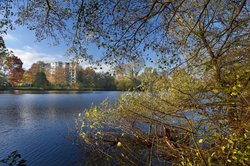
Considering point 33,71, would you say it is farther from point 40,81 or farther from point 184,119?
point 184,119

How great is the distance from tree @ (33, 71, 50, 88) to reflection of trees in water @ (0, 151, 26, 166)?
49.9 metres

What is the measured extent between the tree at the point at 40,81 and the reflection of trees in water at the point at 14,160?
49.9m

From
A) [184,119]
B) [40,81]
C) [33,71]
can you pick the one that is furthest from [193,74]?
[33,71]

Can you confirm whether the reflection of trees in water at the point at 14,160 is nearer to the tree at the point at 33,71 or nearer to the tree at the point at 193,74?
the tree at the point at 193,74

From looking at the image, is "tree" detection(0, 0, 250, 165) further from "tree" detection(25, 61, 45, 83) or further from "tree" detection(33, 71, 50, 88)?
"tree" detection(25, 61, 45, 83)

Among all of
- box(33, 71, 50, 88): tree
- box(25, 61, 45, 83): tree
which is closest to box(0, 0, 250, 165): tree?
box(33, 71, 50, 88): tree

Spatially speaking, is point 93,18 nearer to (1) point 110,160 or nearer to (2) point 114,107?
(1) point 110,160

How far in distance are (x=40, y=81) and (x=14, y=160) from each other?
51.0 m

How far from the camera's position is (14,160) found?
691cm

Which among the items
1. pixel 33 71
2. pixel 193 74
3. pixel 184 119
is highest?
pixel 33 71

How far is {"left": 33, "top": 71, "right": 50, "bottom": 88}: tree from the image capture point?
5314cm

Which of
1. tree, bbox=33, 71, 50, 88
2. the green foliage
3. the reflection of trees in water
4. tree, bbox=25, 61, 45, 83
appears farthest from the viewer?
tree, bbox=25, 61, 45, 83

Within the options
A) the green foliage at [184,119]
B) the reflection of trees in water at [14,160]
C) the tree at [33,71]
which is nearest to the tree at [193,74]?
the green foliage at [184,119]

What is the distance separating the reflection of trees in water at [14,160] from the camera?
262 inches
